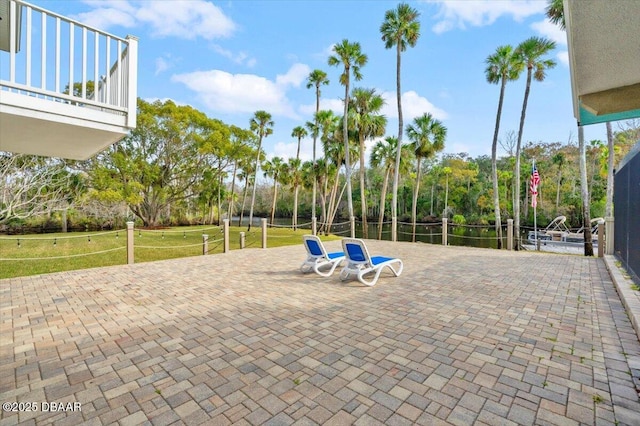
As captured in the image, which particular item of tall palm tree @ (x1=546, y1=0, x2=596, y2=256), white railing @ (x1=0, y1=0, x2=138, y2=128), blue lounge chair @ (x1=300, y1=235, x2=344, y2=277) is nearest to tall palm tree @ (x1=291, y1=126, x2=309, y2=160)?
tall palm tree @ (x1=546, y1=0, x2=596, y2=256)

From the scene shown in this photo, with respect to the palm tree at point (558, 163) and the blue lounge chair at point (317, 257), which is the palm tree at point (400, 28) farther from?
the palm tree at point (558, 163)

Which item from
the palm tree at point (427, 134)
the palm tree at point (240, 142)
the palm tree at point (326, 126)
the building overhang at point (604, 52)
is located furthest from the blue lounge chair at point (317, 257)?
the palm tree at point (240, 142)

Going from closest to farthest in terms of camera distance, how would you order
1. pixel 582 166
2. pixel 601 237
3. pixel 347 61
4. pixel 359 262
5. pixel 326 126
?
pixel 359 262
pixel 601 237
pixel 582 166
pixel 347 61
pixel 326 126

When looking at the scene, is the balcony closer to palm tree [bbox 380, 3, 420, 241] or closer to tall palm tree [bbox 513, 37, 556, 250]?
palm tree [bbox 380, 3, 420, 241]

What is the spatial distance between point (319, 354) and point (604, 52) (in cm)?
333

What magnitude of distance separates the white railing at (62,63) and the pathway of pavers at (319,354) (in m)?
2.81

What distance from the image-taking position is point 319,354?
3.00 meters

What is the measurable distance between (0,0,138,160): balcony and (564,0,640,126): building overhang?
457cm

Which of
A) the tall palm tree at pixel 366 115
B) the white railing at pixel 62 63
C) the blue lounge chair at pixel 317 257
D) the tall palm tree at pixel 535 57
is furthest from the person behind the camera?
the tall palm tree at pixel 366 115

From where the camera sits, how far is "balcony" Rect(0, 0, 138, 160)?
3227 mm

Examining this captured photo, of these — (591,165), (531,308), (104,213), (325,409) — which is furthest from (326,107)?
(591,165)

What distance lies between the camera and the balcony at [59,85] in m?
3.23


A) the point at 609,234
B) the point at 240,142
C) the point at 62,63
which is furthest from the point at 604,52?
the point at 240,142

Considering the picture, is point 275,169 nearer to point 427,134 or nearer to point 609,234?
point 427,134
